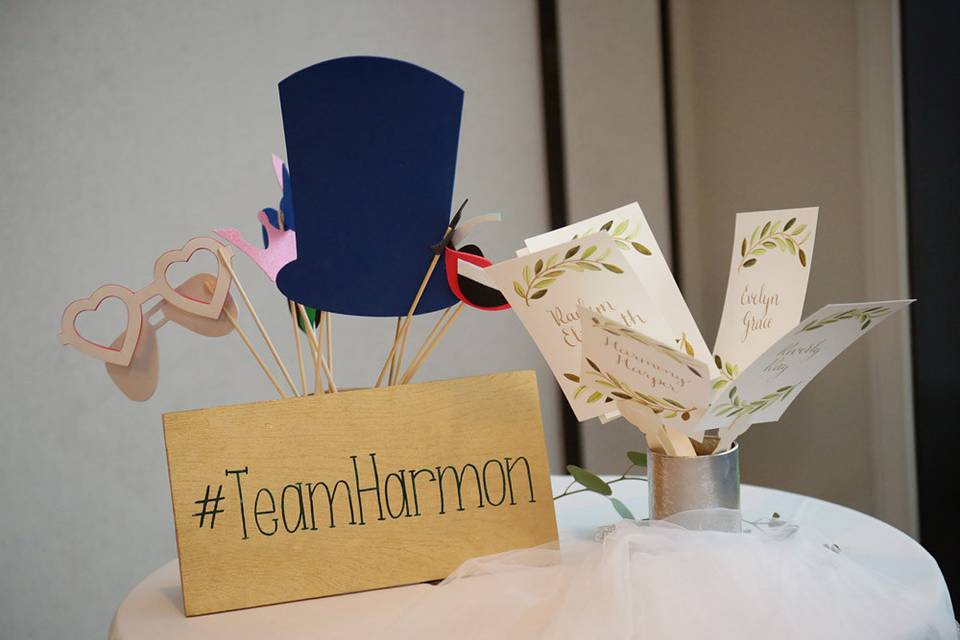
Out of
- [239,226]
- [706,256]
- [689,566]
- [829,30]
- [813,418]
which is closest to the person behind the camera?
[689,566]

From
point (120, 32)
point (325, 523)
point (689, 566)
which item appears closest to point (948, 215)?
point (689, 566)

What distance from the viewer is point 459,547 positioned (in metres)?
0.81

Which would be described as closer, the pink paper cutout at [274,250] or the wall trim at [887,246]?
the pink paper cutout at [274,250]

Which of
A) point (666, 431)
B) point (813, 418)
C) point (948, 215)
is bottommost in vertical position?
point (813, 418)

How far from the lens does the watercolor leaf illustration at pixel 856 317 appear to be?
0.67m

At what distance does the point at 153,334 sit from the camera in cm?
83

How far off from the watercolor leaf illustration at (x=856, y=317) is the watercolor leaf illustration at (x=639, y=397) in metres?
0.11

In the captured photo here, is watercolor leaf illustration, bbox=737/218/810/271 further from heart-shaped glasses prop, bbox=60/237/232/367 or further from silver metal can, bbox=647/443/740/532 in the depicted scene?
heart-shaped glasses prop, bbox=60/237/232/367

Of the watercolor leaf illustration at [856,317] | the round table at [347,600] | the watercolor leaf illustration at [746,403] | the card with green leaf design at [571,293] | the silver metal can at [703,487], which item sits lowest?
the round table at [347,600]

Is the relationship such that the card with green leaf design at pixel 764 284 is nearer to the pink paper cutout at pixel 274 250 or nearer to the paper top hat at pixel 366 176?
the paper top hat at pixel 366 176

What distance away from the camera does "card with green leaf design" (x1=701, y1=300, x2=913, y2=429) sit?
2.20 ft

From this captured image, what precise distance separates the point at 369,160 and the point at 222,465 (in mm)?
310

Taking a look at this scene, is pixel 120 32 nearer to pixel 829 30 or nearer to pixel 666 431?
pixel 666 431

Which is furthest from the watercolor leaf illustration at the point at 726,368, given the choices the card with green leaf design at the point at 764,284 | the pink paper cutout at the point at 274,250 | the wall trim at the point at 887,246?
the wall trim at the point at 887,246
